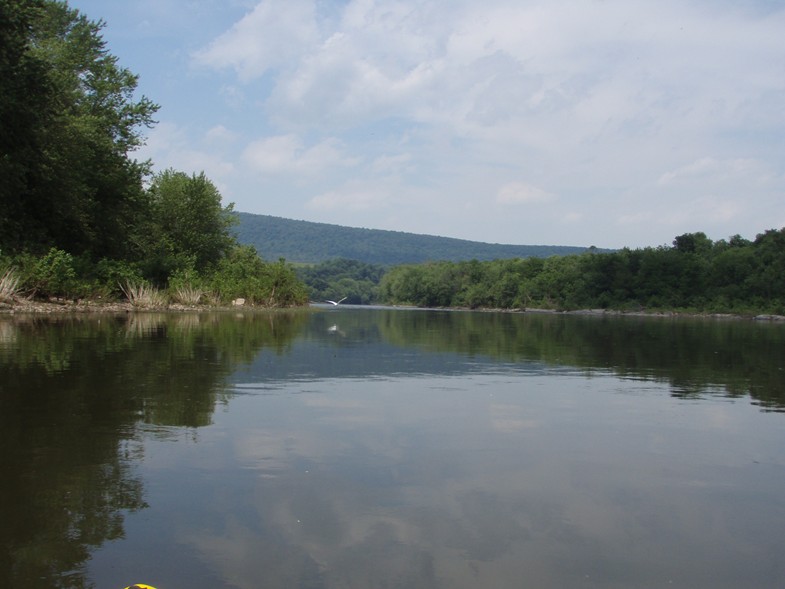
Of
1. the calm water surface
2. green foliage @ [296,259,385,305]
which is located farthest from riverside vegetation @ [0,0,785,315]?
green foliage @ [296,259,385,305]

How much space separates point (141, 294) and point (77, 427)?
31549 millimetres

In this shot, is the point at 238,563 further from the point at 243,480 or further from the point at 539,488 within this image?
the point at 539,488

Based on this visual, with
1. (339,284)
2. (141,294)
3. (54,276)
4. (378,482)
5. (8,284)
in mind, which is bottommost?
(378,482)

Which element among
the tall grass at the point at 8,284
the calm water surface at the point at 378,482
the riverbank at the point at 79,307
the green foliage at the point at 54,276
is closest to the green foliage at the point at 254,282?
the riverbank at the point at 79,307

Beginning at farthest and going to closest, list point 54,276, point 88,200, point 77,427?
point 88,200 → point 54,276 → point 77,427

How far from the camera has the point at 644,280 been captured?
112438 millimetres

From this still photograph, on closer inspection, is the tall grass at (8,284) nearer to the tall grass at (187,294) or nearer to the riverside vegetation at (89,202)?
the riverside vegetation at (89,202)

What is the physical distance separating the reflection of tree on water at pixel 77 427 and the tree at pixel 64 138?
10.8 meters

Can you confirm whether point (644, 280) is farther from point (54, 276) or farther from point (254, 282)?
point (54, 276)

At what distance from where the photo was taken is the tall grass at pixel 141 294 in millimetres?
36625

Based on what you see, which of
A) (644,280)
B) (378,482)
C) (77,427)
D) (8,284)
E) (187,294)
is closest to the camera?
(378,482)

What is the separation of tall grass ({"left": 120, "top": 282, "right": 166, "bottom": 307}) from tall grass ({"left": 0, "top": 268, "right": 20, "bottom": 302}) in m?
8.75

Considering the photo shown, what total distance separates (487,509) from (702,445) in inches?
133

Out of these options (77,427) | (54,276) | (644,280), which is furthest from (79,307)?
(644,280)
